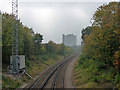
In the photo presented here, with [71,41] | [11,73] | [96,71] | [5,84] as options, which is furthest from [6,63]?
[71,41]

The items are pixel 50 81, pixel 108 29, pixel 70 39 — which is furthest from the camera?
pixel 70 39

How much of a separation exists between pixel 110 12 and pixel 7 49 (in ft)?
44.0

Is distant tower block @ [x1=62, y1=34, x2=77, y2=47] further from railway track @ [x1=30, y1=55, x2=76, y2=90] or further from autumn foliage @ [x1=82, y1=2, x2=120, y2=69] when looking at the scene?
autumn foliage @ [x1=82, y1=2, x2=120, y2=69]

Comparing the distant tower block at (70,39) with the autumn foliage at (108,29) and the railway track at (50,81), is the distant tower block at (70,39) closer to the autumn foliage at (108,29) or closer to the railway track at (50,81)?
the railway track at (50,81)

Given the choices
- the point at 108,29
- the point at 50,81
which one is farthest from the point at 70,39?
the point at 108,29

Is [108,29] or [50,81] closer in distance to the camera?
[108,29]

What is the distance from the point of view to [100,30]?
1199 centimetres

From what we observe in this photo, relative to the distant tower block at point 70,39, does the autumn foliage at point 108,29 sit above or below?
below

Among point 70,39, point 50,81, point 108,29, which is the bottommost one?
point 50,81

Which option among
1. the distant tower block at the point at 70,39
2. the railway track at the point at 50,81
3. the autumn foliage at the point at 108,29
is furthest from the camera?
the distant tower block at the point at 70,39

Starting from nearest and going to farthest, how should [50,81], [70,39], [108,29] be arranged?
1. [108,29]
2. [50,81]
3. [70,39]

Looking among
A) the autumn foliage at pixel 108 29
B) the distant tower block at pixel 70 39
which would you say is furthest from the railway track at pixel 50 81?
the distant tower block at pixel 70 39

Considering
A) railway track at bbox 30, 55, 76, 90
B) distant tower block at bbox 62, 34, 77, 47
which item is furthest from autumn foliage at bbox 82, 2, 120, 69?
distant tower block at bbox 62, 34, 77, 47

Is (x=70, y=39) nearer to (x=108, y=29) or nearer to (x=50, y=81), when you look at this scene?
(x=50, y=81)
